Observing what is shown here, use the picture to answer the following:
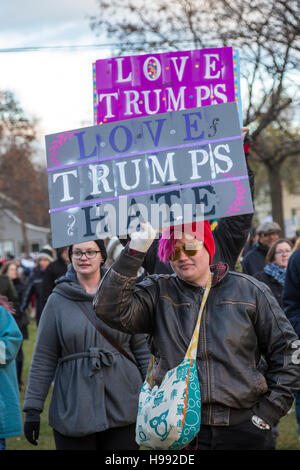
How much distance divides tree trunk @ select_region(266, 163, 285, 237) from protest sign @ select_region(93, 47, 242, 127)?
1534 centimetres

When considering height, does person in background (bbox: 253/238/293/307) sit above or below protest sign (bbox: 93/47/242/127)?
below

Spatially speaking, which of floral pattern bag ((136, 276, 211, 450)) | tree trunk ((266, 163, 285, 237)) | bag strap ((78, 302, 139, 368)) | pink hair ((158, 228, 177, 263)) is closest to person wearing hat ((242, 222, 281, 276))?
bag strap ((78, 302, 139, 368))

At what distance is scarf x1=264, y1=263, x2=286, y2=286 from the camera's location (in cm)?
792

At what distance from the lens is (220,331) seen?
345 centimetres

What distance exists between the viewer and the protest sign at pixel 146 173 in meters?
3.74

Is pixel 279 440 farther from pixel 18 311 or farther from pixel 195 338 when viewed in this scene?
pixel 18 311

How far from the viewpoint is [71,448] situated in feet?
16.2

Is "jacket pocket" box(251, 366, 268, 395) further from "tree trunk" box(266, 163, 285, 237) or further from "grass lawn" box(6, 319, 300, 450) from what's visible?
"tree trunk" box(266, 163, 285, 237)

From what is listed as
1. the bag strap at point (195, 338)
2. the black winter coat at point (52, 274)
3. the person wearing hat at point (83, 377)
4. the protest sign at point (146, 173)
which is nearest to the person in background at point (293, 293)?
the person wearing hat at point (83, 377)

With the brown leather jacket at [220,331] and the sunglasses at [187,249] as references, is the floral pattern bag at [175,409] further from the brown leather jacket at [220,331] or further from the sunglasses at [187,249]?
the sunglasses at [187,249]

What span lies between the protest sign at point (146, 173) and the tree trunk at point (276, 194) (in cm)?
1628

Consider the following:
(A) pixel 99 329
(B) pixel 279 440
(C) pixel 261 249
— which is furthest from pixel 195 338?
(C) pixel 261 249

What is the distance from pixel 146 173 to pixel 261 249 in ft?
20.0

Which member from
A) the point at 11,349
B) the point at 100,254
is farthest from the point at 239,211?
the point at 11,349
